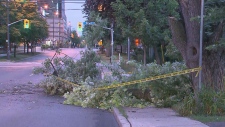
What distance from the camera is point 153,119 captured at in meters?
9.61

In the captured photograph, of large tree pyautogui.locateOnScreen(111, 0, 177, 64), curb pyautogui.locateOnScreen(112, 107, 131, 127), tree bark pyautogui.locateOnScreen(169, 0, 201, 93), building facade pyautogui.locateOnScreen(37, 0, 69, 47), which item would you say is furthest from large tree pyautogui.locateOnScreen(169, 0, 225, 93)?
building facade pyautogui.locateOnScreen(37, 0, 69, 47)

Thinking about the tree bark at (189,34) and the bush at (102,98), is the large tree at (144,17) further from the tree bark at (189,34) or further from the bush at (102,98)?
the tree bark at (189,34)

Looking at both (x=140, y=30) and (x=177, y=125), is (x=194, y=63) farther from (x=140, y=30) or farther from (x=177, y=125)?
(x=140, y=30)

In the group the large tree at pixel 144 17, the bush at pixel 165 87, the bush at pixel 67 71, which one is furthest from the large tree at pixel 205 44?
the large tree at pixel 144 17

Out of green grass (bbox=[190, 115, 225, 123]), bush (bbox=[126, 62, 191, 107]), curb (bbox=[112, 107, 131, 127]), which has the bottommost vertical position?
curb (bbox=[112, 107, 131, 127])

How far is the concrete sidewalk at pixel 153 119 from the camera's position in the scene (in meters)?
8.87

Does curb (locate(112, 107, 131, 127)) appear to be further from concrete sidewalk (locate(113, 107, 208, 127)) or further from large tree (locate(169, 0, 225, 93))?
large tree (locate(169, 0, 225, 93))

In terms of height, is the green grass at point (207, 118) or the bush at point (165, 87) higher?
the bush at point (165, 87)

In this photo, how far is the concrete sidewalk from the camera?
8.87m

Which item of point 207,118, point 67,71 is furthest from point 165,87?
point 67,71

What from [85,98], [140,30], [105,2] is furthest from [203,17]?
[105,2]

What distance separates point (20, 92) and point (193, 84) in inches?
321

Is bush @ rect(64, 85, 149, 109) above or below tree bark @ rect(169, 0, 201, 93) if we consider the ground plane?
below

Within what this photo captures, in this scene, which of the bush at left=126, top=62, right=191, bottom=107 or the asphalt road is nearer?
the asphalt road
